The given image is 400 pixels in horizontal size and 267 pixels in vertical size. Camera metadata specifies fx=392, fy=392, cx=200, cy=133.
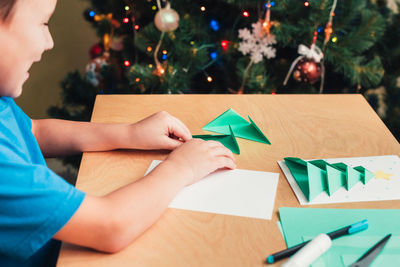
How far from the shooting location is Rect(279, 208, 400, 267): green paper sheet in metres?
0.51

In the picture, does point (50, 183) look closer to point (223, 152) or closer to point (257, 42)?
point (223, 152)

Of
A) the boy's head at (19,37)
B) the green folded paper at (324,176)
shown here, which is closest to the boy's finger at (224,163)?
the green folded paper at (324,176)

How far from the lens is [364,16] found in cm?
141

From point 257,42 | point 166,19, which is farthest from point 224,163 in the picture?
point 257,42

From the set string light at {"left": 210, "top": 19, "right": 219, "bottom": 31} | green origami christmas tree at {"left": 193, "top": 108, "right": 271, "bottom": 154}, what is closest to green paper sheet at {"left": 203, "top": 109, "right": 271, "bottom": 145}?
green origami christmas tree at {"left": 193, "top": 108, "right": 271, "bottom": 154}

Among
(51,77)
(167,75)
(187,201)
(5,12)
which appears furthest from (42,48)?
(51,77)

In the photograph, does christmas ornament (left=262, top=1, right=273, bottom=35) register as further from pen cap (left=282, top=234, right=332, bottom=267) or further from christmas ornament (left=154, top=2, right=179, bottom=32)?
pen cap (left=282, top=234, right=332, bottom=267)

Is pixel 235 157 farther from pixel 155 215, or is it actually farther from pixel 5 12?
pixel 5 12

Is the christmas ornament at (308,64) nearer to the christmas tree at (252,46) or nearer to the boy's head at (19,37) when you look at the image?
the christmas tree at (252,46)

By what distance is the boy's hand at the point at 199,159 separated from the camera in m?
0.65

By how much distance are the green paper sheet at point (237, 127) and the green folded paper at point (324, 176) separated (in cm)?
11

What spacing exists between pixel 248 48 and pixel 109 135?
2.75 feet

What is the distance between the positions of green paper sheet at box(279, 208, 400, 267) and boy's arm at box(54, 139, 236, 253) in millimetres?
160

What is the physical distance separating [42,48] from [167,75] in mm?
854
